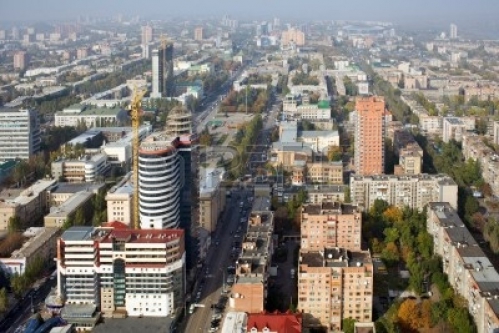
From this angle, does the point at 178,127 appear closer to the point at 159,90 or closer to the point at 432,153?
the point at 432,153

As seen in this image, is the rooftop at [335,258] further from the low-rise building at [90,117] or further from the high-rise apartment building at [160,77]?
the high-rise apartment building at [160,77]

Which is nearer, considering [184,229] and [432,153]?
[184,229]

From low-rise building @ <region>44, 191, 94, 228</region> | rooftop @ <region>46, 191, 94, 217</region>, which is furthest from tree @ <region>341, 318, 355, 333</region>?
rooftop @ <region>46, 191, 94, 217</region>

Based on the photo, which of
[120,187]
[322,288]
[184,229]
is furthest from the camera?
[120,187]

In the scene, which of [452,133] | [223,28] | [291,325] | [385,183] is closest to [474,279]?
[291,325]

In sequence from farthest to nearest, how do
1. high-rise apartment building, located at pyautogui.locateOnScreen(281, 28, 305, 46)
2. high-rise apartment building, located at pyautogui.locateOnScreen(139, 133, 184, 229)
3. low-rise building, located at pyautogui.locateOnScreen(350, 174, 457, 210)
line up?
high-rise apartment building, located at pyautogui.locateOnScreen(281, 28, 305, 46)
low-rise building, located at pyautogui.locateOnScreen(350, 174, 457, 210)
high-rise apartment building, located at pyautogui.locateOnScreen(139, 133, 184, 229)

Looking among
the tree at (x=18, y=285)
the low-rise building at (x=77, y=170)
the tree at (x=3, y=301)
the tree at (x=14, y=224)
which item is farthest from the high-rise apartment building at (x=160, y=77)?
the tree at (x=3, y=301)

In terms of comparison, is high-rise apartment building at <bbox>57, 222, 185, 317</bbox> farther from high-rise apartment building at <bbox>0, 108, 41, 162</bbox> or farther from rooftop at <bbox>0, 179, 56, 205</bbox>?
high-rise apartment building at <bbox>0, 108, 41, 162</bbox>
